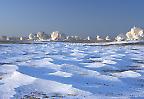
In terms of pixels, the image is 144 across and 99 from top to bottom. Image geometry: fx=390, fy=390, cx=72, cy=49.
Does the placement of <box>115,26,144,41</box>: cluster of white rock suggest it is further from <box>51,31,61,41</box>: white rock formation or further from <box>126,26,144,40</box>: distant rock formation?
<box>51,31,61,41</box>: white rock formation

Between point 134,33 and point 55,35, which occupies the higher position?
point 134,33

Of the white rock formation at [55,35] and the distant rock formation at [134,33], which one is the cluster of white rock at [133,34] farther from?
the white rock formation at [55,35]

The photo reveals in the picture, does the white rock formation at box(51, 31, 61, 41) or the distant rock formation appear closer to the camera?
the distant rock formation

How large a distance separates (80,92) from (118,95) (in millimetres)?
1198

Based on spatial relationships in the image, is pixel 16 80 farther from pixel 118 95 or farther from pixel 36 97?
pixel 118 95

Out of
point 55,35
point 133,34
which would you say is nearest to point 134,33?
point 133,34

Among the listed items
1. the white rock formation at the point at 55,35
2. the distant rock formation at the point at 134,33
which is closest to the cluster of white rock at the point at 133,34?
the distant rock formation at the point at 134,33

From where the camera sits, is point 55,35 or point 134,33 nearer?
point 134,33

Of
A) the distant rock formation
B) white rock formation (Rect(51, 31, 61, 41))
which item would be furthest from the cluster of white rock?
white rock formation (Rect(51, 31, 61, 41))

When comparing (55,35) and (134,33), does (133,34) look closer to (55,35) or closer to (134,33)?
(134,33)

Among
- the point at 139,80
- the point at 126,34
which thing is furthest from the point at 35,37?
the point at 139,80

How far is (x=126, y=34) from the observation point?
318 ft

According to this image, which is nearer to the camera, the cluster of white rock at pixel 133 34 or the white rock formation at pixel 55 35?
the cluster of white rock at pixel 133 34

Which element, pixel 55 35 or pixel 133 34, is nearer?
pixel 133 34
